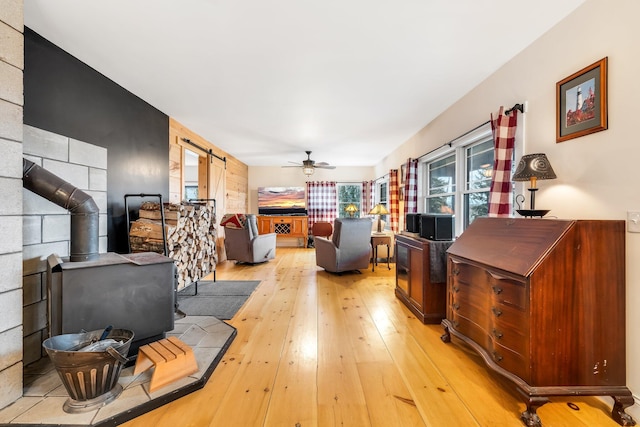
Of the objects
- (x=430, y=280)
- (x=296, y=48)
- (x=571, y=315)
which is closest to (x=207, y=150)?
(x=296, y=48)

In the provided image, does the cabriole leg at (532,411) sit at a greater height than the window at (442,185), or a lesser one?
lesser

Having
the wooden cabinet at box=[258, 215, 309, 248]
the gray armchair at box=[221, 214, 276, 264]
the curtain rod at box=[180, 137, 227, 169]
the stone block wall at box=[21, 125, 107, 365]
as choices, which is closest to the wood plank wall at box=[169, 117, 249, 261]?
the curtain rod at box=[180, 137, 227, 169]

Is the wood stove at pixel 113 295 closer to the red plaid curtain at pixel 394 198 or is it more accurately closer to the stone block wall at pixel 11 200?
the stone block wall at pixel 11 200

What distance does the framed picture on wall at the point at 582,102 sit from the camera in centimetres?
150

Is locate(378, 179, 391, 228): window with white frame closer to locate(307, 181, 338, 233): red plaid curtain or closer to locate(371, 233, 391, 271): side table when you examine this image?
locate(307, 181, 338, 233): red plaid curtain

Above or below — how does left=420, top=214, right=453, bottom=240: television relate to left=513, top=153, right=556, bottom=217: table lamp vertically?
below

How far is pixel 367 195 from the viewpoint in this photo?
7.35m

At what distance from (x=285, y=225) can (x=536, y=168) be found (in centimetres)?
593

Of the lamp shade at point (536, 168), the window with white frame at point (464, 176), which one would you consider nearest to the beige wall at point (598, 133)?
the lamp shade at point (536, 168)

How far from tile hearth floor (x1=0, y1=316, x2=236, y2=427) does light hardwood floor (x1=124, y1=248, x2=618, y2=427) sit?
2.2 inches

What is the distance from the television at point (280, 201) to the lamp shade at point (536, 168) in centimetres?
584

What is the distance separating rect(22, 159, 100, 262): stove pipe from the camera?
1642 mm

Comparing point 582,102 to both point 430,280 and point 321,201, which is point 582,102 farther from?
point 321,201

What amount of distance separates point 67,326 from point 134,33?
77.9 inches
